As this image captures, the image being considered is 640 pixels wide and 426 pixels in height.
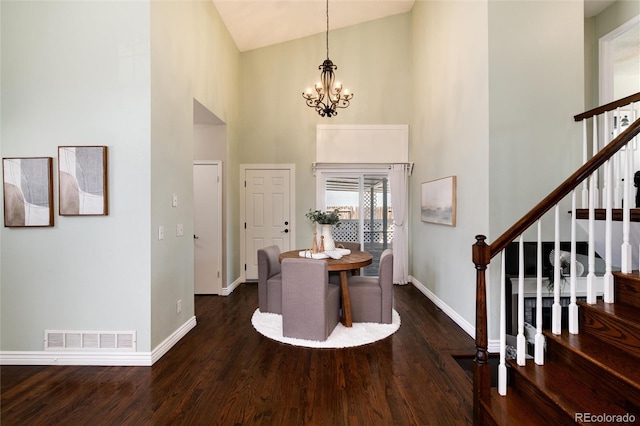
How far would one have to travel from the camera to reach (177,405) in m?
2.09

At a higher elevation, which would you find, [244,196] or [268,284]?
[244,196]

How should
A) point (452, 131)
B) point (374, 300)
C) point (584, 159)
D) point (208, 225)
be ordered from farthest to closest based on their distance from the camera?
point (208, 225), point (452, 131), point (374, 300), point (584, 159)

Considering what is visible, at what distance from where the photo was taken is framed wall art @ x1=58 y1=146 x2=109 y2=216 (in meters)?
2.61

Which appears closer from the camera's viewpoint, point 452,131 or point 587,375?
point 587,375

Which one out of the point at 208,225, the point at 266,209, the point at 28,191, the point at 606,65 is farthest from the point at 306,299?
Answer: the point at 606,65

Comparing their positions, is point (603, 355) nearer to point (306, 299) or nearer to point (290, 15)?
point (306, 299)

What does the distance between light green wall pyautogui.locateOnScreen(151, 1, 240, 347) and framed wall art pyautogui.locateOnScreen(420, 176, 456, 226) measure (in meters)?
2.95

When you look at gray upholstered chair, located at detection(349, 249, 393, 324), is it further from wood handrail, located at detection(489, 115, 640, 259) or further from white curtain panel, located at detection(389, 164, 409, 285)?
white curtain panel, located at detection(389, 164, 409, 285)

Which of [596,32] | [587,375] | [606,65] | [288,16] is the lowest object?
[587,375]

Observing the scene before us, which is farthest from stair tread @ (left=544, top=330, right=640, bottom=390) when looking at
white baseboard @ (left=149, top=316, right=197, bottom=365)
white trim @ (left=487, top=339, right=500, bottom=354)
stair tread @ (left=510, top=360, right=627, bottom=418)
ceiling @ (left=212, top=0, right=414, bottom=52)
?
ceiling @ (left=212, top=0, right=414, bottom=52)

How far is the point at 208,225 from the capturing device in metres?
4.66

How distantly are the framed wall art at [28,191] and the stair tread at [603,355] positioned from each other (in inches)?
150

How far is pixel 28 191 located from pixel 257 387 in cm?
247

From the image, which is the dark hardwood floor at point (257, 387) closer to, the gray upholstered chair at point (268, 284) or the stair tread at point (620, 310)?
the gray upholstered chair at point (268, 284)
